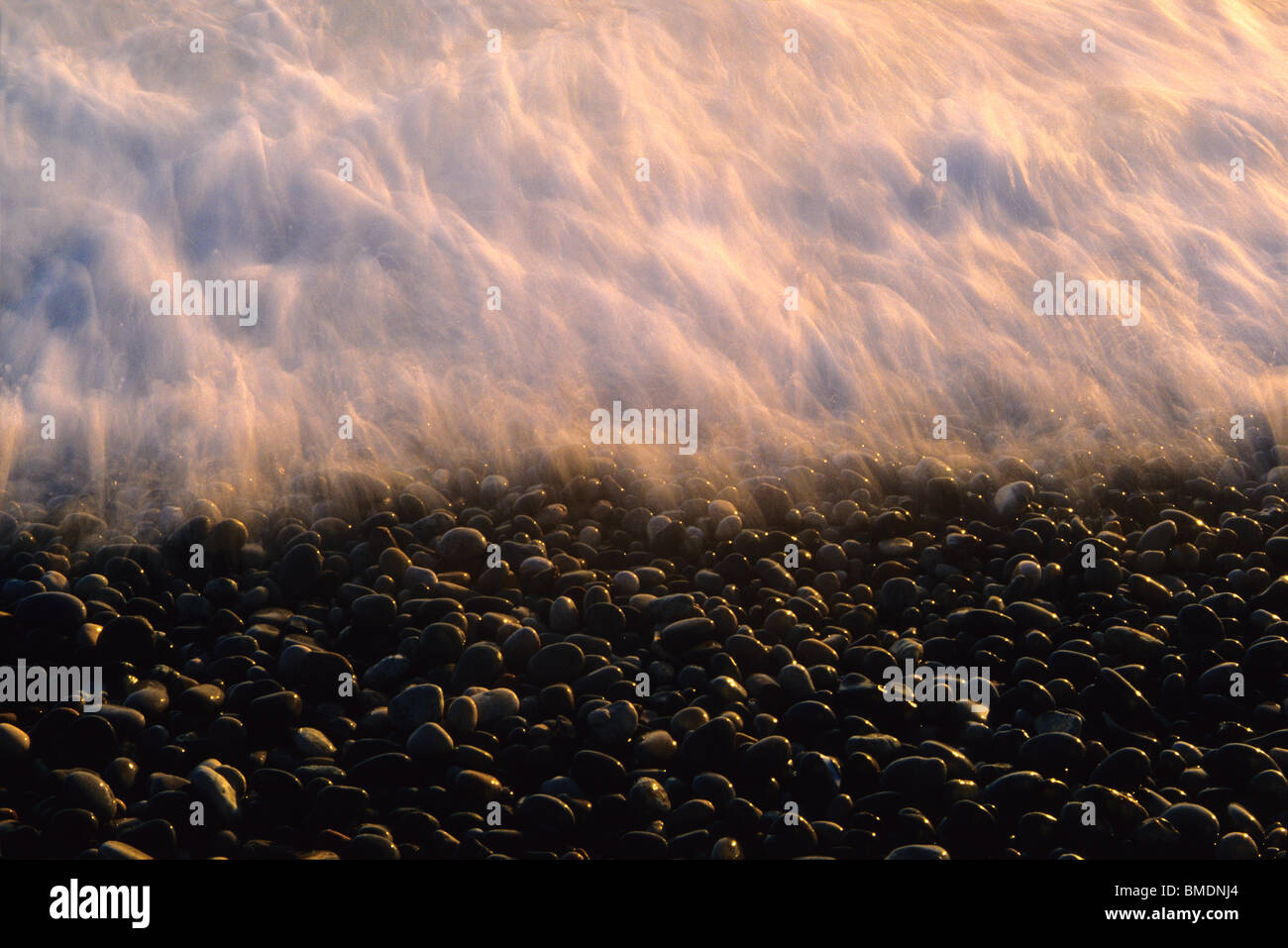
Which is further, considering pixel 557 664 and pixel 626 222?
pixel 626 222

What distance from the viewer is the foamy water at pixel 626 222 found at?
21.5ft

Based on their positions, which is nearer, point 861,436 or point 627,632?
point 627,632

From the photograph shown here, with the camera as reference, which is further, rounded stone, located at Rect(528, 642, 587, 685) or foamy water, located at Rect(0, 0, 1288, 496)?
foamy water, located at Rect(0, 0, 1288, 496)

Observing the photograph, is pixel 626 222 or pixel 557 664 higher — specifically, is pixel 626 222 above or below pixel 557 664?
above

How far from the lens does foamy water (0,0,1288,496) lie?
6547 millimetres

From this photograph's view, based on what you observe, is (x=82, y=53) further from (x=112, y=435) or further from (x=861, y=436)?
(x=861, y=436)

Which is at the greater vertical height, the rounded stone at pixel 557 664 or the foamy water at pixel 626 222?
the foamy water at pixel 626 222

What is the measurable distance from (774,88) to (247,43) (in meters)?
4.60

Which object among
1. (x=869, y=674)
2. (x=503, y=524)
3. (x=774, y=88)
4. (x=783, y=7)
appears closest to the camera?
(x=869, y=674)

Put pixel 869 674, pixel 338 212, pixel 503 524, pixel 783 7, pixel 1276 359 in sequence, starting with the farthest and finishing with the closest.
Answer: pixel 783 7
pixel 338 212
pixel 1276 359
pixel 503 524
pixel 869 674

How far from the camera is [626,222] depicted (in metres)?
8.05

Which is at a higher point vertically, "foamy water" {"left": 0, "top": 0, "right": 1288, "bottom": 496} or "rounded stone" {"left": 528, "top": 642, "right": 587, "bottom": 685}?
"foamy water" {"left": 0, "top": 0, "right": 1288, "bottom": 496}

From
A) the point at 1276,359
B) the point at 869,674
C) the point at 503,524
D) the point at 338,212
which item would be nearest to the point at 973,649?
the point at 869,674

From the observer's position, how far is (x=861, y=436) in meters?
6.23
